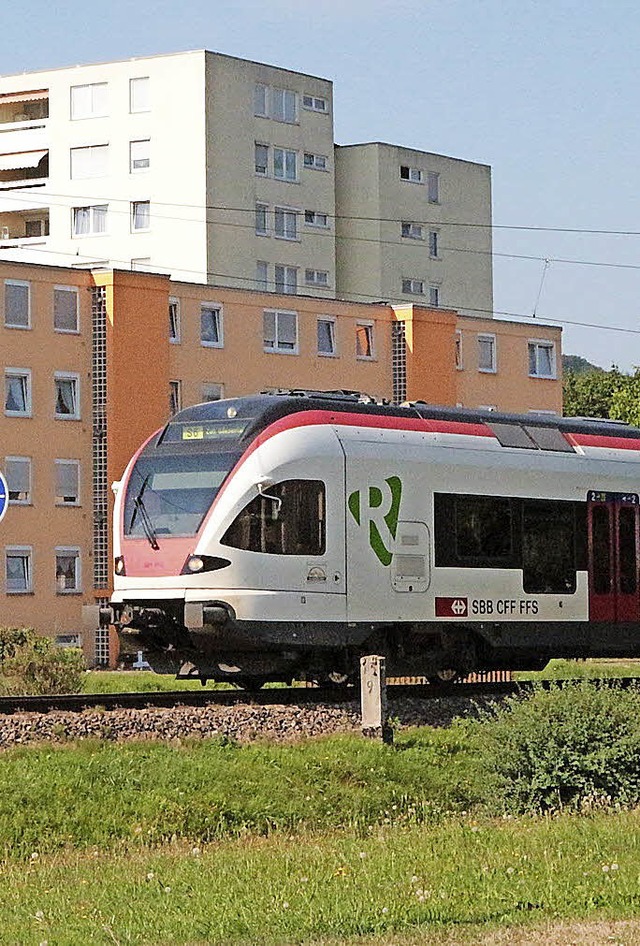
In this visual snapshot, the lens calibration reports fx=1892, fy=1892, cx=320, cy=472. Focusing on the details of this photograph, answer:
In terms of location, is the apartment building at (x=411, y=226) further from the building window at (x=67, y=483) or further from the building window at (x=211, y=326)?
the building window at (x=67, y=483)

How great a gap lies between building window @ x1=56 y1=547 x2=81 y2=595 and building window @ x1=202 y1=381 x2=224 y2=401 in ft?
22.9

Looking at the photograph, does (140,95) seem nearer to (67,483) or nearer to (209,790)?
(67,483)

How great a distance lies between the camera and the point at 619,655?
2742 cm

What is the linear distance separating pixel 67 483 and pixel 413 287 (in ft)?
113

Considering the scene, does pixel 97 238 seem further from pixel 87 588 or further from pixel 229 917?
pixel 229 917

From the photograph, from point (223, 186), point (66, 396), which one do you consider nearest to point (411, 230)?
point (223, 186)

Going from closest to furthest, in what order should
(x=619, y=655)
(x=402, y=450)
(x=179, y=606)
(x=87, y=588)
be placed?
(x=179, y=606), (x=402, y=450), (x=619, y=655), (x=87, y=588)

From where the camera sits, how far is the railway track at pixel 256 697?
21609mm

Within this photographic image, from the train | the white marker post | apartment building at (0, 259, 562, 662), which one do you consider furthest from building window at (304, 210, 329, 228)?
the white marker post

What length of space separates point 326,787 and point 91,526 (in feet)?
134

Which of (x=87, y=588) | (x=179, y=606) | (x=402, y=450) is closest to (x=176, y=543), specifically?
(x=179, y=606)

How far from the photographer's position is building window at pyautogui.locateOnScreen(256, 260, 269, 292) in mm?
83062

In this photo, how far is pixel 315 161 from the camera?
86750mm

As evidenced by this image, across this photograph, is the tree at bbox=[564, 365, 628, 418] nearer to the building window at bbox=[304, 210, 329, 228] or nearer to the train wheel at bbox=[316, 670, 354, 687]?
the building window at bbox=[304, 210, 329, 228]
